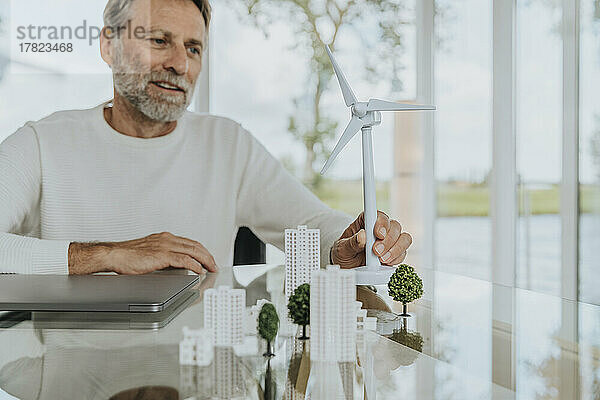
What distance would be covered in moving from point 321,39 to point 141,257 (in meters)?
2.01

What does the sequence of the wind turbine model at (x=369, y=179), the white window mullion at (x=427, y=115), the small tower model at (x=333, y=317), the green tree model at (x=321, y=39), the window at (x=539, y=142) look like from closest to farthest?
1. the small tower model at (x=333, y=317)
2. the wind turbine model at (x=369, y=179)
3. the window at (x=539, y=142)
4. the green tree model at (x=321, y=39)
5. the white window mullion at (x=427, y=115)

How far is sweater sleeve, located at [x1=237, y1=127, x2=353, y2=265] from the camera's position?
2.50m

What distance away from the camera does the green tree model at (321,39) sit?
3275mm

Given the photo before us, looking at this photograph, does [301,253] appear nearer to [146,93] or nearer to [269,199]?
[269,199]

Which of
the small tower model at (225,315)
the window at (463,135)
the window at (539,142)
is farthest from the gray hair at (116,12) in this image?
the small tower model at (225,315)

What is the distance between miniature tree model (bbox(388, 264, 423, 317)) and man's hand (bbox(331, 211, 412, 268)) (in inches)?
7.2

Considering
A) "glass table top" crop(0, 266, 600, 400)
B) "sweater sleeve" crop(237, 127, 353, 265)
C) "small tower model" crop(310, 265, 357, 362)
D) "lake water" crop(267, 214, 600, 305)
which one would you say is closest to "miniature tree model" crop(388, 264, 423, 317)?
"glass table top" crop(0, 266, 600, 400)

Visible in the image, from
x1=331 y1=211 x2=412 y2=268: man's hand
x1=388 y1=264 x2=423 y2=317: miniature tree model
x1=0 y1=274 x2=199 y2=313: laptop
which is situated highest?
x1=331 y1=211 x2=412 y2=268: man's hand

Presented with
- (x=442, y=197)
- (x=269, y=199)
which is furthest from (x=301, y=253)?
(x=442, y=197)

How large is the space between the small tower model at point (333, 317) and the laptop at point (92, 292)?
1.13 feet

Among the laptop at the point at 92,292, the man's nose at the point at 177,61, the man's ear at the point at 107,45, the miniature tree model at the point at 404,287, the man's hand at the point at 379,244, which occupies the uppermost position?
the man's ear at the point at 107,45

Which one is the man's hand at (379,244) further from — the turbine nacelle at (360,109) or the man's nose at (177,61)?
the man's nose at (177,61)

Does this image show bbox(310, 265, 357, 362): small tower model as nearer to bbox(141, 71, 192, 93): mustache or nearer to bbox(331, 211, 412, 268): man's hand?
bbox(331, 211, 412, 268): man's hand

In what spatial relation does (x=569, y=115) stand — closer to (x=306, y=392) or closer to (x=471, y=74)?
(x=471, y=74)
